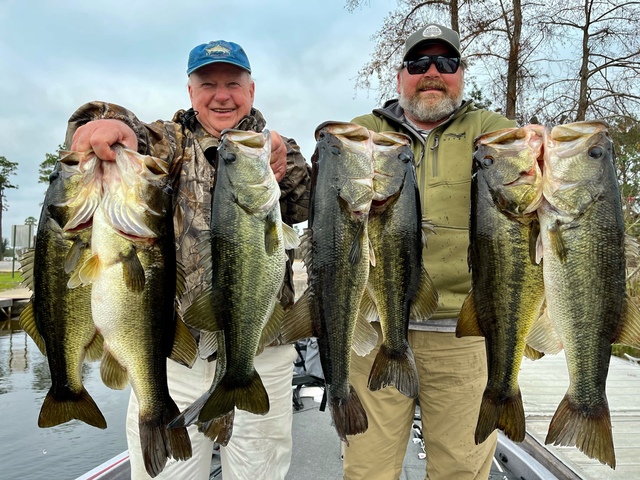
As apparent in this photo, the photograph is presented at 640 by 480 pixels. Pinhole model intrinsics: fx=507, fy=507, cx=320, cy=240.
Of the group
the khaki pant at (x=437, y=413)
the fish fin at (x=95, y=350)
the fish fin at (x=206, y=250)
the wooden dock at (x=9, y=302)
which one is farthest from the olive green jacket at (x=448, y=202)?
the wooden dock at (x=9, y=302)

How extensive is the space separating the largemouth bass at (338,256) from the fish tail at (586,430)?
97 cm

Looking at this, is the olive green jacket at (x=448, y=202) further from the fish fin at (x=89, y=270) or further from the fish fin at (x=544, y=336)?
the fish fin at (x=89, y=270)

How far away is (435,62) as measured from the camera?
3.71 meters

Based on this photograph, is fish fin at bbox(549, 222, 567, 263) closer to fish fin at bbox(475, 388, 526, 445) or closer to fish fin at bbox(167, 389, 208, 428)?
fish fin at bbox(475, 388, 526, 445)

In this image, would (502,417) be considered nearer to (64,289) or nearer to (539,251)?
(539,251)

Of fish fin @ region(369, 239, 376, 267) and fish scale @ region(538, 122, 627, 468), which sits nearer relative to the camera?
fish scale @ region(538, 122, 627, 468)

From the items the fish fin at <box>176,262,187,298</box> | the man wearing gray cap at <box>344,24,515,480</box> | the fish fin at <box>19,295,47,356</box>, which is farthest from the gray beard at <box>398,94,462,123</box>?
the fish fin at <box>19,295,47,356</box>

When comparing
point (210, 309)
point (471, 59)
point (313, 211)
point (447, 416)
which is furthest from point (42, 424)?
point (471, 59)

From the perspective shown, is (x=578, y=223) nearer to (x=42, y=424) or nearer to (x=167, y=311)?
(x=167, y=311)

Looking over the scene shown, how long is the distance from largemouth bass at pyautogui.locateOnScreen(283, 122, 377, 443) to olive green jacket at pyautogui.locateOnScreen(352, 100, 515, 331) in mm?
1009

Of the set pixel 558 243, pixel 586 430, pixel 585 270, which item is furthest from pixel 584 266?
pixel 586 430

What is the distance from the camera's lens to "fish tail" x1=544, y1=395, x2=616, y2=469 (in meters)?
2.42

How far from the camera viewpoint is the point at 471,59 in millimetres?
14258

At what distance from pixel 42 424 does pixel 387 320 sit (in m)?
1.92
